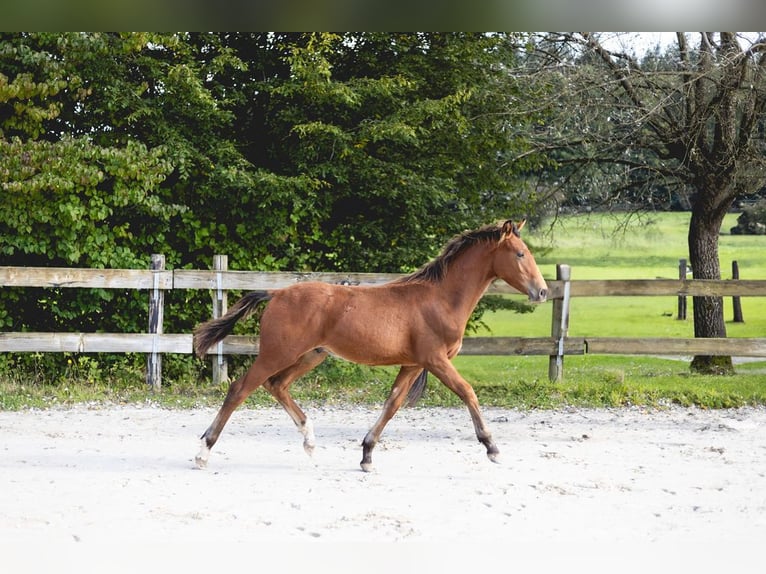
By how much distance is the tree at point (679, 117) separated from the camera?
375 inches

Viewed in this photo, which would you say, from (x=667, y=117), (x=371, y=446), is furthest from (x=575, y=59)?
(x=371, y=446)

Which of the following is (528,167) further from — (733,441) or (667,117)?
(733,441)

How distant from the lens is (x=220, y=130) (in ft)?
30.9

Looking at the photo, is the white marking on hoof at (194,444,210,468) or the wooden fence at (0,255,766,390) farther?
the wooden fence at (0,255,766,390)

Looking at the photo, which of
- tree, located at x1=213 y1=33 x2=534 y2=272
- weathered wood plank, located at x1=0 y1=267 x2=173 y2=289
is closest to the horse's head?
tree, located at x1=213 y1=33 x2=534 y2=272

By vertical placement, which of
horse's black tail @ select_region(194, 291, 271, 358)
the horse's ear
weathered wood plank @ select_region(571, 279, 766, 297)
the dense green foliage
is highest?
the dense green foliage

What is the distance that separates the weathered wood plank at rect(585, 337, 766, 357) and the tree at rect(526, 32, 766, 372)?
1.76m

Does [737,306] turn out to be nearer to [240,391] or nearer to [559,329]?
[559,329]

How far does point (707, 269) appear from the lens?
1034 cm

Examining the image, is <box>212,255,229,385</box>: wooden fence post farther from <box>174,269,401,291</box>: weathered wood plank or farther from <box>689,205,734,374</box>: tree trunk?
<box>689,205,734,374</box>: tree trunk

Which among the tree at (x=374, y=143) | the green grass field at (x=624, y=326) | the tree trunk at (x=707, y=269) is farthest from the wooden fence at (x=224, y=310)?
the tree trunk at (x=707, y=269)

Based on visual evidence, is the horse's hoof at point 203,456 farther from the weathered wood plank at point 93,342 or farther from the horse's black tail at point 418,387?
the weathered wood plank at point 93,342

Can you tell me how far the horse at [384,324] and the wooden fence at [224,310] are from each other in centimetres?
295

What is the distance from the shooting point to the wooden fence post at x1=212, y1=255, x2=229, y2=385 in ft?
27.4
